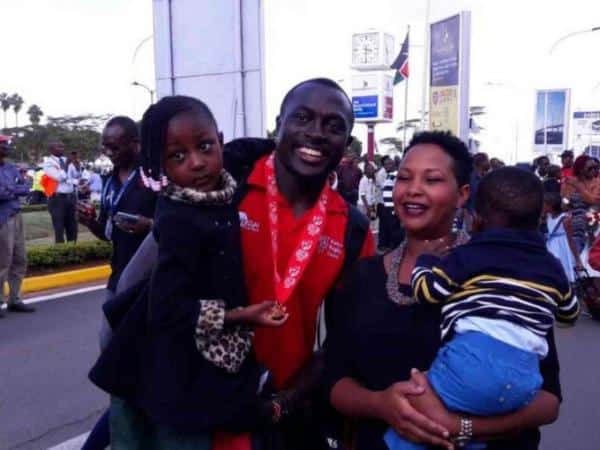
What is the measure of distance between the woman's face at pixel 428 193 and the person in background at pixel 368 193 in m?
11.8

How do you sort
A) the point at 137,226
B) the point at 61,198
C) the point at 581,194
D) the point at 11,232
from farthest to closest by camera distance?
the point at 61,198
the point at 581,194
the point at 11,232
the point at 137,226

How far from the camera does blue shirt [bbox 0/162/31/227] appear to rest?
22.9 ft

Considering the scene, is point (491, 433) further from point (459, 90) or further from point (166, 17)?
point (459, 90)

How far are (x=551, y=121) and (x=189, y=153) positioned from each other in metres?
28.4

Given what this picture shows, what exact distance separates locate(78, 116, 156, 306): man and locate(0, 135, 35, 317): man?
11.3 feet

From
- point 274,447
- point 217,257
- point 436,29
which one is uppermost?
point 436,29

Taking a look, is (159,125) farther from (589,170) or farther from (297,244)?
(589,170)

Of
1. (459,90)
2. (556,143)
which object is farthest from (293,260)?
(556,143)

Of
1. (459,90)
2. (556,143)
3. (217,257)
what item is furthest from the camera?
(556,143)

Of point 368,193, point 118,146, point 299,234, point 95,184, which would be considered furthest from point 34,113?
point 299,234

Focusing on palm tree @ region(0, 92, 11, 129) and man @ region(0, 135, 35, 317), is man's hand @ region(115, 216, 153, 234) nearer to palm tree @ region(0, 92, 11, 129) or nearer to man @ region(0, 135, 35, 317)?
man @ region(0, 135, 35, 317)

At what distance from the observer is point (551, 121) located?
91.0 feet

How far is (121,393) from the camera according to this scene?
5.84 feet

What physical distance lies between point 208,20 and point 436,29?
13255 mm
